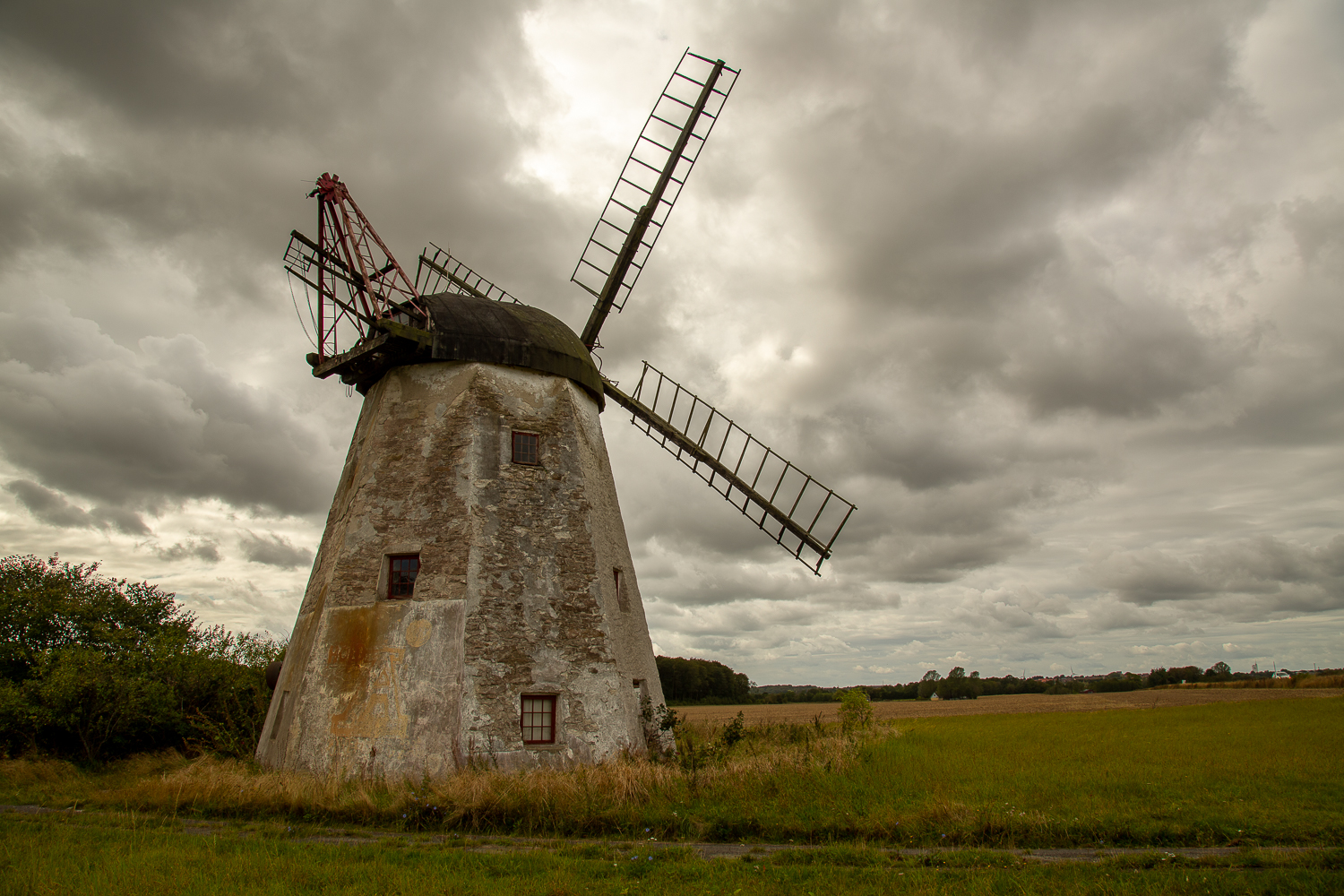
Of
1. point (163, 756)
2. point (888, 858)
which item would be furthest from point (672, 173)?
point (163, 756)

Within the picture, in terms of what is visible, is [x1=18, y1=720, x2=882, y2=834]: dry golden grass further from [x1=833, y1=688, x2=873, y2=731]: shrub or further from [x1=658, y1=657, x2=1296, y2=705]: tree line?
[x1=658, y1=657, x2=1296, y2=705]: tree line

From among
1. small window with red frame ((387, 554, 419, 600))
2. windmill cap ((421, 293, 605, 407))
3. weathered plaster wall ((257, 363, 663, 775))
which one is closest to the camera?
weathered plaster wall ((257, 363, 663, 775))

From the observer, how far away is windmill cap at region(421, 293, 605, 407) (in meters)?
13.7

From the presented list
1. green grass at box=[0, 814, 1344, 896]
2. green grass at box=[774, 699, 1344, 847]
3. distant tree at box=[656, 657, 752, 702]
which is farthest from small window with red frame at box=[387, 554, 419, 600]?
distant tree at box=[656, 657, 752, 702]

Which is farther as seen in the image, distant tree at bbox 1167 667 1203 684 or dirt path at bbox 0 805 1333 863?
distant tree at bbox 1167 667 1203 684

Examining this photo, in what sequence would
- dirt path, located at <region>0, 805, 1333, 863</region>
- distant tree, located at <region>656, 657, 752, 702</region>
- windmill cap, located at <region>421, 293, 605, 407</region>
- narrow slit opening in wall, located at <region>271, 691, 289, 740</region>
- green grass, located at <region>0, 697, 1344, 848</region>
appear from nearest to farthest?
Result: dirt path, located at <region>0, 805, 1333, 863</region> → green grass, located at <region>0, 697, 1344, 848</region> → narrow slit opening in wall, located at <region>271, 691, 289, 740</region> → windmill cap, located at <region>421, 293, 605, 407</region> → distant tree, located at <region>656, 657, 752, 702</region>

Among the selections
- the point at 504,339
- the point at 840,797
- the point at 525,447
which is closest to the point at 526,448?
the point at 525,447

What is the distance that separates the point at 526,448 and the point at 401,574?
319cm

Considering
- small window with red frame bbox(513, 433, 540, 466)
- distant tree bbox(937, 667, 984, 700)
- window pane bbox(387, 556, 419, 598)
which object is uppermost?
small window with red frame bbox(513, 433, 540, 466)

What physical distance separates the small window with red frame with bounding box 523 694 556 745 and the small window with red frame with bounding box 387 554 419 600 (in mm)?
2791

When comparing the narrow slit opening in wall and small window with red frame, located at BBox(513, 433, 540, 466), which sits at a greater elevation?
small window with red frame, located at BBox(513, 433, 540, 466)

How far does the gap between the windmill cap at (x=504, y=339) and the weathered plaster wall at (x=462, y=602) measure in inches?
11.9

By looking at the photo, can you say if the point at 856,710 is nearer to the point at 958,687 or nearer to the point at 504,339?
the point at 504,339

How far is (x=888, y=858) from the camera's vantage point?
730 cm
